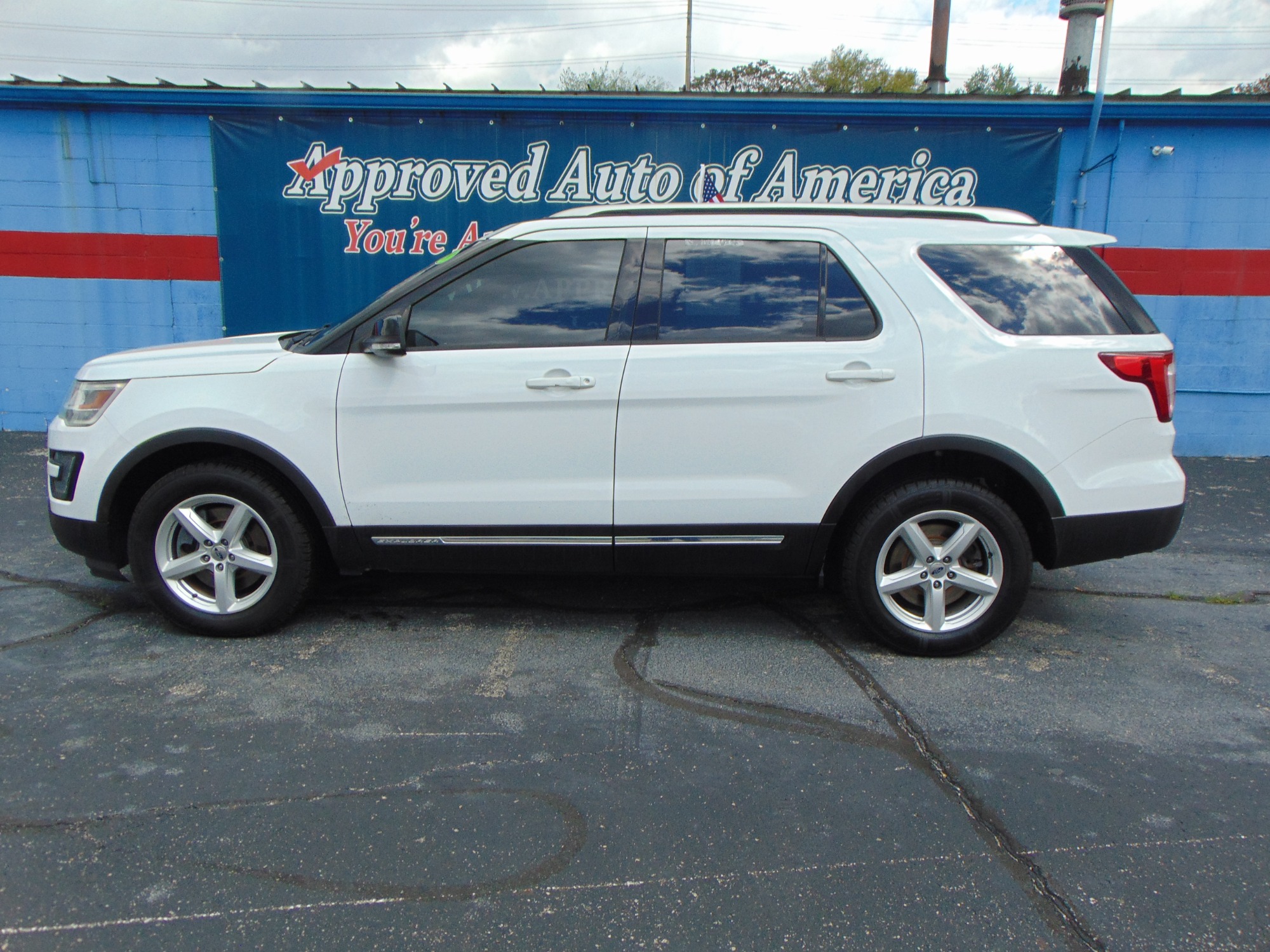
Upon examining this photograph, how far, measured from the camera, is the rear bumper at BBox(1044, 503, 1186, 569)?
12.1 ft

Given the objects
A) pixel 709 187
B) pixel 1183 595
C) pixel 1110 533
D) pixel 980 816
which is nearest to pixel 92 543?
pixel 980 816

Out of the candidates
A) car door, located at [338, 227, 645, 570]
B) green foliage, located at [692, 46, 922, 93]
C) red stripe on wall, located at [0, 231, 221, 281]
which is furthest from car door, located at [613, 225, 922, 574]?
green foliage, located at [692, 46, 922, 93]

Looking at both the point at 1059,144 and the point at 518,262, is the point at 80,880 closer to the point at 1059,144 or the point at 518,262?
the point at 518,262

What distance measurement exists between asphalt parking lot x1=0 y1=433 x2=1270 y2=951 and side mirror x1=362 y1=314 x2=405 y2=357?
1310 mm

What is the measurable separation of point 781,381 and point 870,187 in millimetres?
5545

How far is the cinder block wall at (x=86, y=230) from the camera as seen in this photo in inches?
332

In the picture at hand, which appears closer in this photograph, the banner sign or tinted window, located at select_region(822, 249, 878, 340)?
tinted window, located at select_region(822, 249, 878, 340)

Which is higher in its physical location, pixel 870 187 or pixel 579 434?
pixel 870 187

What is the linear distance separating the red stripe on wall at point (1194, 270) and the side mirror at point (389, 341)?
7.18 meters

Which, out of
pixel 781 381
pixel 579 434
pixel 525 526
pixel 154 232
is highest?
pixel 154 232

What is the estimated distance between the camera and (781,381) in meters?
3.66

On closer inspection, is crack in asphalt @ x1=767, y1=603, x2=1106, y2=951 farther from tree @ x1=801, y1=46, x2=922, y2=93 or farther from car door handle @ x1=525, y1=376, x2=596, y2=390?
tree @ x1=801, y1=46, x2=922, y2=93

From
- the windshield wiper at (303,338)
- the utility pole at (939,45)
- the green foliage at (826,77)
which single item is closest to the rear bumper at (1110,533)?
the windshield wiper at (303,338)

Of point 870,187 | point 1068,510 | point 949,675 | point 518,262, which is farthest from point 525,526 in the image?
point 870,187
